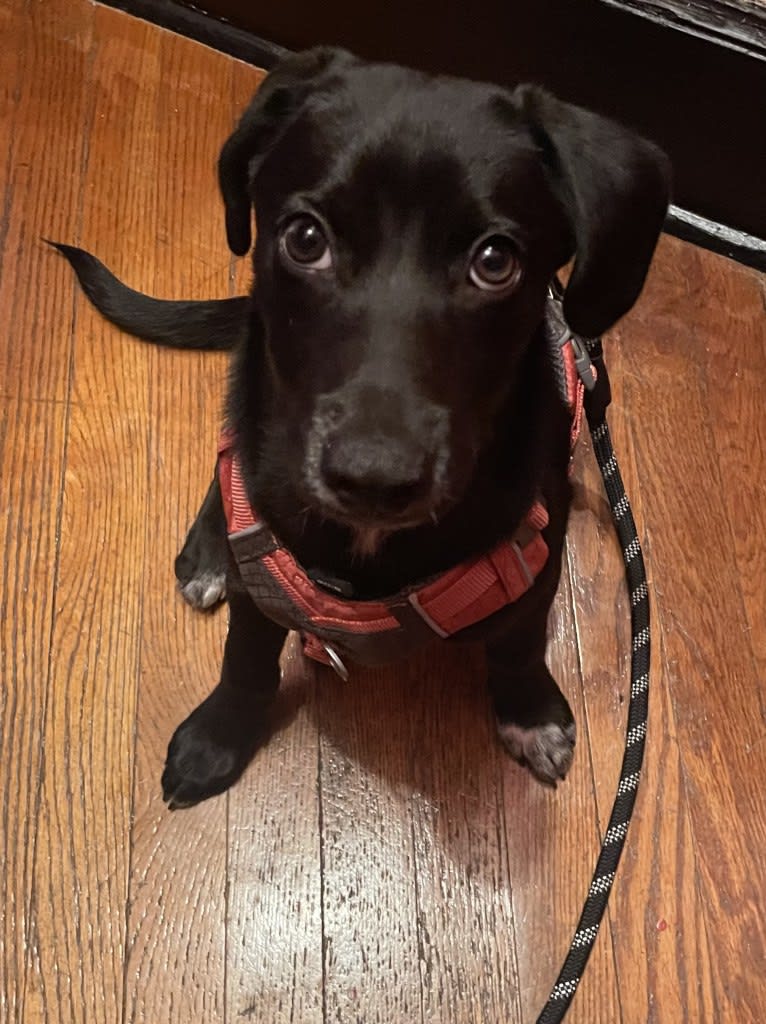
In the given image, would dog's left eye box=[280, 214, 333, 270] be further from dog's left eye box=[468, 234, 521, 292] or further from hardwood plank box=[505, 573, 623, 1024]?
hardwood plank box=[505, 573, 623, 1024]

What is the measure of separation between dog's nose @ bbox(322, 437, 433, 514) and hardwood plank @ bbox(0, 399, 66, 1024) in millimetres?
768

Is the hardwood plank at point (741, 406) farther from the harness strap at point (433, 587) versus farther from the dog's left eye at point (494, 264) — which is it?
the dog's left eye at point (494, 264)

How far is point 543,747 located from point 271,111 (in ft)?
3.00

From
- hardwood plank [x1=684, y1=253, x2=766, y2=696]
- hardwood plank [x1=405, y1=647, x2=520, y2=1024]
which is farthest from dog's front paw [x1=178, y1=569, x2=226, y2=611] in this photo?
hardwood plank [x1=684, y1=253, x2=766, y2=696]

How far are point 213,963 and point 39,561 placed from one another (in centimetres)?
63

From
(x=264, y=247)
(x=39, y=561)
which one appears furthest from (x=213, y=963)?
(x=264, y=247)

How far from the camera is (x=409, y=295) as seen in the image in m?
1.03

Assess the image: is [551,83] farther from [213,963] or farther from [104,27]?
[213,963]

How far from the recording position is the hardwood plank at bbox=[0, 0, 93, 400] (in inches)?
72.2

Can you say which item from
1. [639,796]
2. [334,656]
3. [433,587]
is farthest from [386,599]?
[639,796]

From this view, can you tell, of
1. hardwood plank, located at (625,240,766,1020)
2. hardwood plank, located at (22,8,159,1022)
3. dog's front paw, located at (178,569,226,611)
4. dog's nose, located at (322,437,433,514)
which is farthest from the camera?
dog's front paw, located at (178,569,226,611)

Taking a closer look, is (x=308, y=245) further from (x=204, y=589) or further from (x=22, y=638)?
(x=22, y=638)

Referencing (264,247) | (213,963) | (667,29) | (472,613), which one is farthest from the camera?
(667,29)

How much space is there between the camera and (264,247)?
1127 mm
